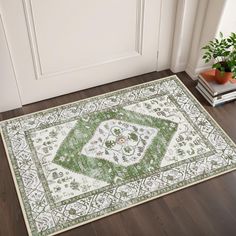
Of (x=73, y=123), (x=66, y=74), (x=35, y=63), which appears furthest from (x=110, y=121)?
(x=35, y=63)

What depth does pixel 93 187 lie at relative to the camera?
221cm

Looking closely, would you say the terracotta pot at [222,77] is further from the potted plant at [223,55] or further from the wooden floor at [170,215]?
the wooden floor at [170,215]

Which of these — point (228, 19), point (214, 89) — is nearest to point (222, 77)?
point (214, 89)

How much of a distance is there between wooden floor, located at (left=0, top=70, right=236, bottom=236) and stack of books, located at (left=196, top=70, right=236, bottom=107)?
602 millimetres

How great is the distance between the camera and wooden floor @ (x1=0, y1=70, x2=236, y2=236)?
202 centimetres

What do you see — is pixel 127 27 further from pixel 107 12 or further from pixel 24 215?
pixel 24 215

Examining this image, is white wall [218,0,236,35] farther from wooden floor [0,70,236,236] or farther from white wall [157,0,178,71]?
wooden floor [0,70,236,236]

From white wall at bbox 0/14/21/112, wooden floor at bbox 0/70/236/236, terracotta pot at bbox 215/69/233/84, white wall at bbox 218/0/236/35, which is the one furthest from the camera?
terracotta pot at bbox 215/69/233/84

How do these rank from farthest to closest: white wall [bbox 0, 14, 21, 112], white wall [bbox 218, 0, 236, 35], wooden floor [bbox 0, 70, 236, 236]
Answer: white wall [bbox 218, 0, 236, 35]
white wall [bbox 0, 14, 21, 112]
wooden floor [bbox 0, 70, 236, 236]

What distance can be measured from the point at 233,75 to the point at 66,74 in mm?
1146

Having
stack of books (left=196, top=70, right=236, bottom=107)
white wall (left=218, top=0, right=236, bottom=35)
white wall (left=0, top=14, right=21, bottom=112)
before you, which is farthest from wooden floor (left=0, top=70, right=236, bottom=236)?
white wall (left=218, top=0, right=236, bottom=35)

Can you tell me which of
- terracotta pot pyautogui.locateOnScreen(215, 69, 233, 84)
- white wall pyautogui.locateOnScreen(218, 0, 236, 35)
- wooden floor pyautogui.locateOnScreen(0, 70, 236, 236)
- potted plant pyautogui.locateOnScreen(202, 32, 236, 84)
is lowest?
wooden floor pyautogui.locateOnScreen(0, 70, 236, 236)

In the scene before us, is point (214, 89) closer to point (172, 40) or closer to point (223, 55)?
point (223, 55)

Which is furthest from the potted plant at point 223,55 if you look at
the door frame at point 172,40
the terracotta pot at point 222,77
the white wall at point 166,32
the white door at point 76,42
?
the white door at point 76,42
